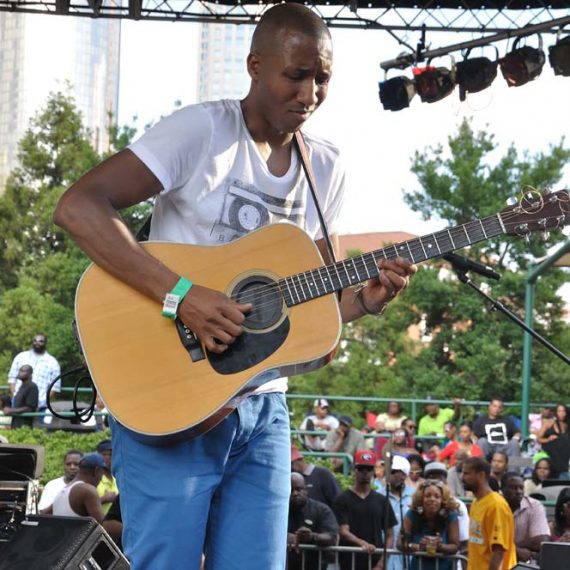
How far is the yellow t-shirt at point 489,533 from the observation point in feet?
29.5

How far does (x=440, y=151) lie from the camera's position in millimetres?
33688

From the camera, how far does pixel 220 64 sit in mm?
74250

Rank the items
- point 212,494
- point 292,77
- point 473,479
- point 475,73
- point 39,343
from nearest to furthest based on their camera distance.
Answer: point 212,494, point 292,77, point 473,479, point 475,73, point 39,343

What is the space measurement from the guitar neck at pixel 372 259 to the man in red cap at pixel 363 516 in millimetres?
7145

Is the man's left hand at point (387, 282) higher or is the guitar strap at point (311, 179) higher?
the guitar strap at point (311, 179)

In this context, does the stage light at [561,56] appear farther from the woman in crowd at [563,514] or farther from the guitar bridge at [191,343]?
the guitar bridge at [191,343]

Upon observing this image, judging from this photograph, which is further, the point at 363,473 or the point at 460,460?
the point at 460,460

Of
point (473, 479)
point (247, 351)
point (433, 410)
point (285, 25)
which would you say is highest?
point (285, 25)

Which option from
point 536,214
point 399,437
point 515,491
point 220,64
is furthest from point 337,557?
point 220,64

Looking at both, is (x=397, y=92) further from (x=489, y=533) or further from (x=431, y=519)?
(x=489, y=533)

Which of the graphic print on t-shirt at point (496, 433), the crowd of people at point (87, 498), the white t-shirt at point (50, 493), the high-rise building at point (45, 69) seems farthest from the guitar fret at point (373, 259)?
the high-rise building at point (45, 69)

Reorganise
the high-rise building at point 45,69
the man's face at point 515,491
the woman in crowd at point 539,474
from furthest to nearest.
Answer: the high-rise building at point 45,69 < the woman in crowd at point 539,474 < the man's face at point 515,491

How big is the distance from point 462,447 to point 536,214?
1352 centimetres

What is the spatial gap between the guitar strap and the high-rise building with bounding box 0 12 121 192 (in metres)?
59.6
